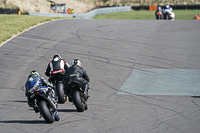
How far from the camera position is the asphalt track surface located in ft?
26.0

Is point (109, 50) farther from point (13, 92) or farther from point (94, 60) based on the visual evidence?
point (13, 92)

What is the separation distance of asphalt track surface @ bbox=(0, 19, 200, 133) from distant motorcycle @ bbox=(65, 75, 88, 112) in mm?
232

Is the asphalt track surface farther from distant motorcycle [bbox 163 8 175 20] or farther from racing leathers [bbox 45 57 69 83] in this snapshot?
distant motorcycle [bbox 163 8 175 20]

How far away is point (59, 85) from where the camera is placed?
10.4 meters

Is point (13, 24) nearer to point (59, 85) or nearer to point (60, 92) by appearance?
point (59, 85)

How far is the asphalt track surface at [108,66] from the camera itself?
793cm

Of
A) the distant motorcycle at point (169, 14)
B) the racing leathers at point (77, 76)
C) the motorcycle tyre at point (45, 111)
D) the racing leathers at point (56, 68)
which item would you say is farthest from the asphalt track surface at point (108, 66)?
the distant motorcycle at point (169, 14)

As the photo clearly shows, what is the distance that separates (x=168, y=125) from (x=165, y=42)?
12484mm

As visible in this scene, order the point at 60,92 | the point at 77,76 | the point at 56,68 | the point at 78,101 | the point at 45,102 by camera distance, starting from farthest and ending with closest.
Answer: the point at 56,68 < the point at 60,92 < the point at 77,76 < the point at 78,101 < the point at 45,102

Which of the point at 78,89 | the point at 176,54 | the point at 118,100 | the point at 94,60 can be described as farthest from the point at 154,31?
the point at 78,89

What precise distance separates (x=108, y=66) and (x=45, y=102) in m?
7.87

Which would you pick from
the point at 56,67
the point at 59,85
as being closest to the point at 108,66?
the point at 56,67

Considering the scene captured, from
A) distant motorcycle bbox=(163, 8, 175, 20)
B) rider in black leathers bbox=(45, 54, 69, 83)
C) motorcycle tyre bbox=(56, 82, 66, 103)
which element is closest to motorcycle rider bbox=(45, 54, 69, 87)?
rider in black leathers bbox=(45, 54, 69, 83)

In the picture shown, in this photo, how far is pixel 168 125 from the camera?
7.59m
